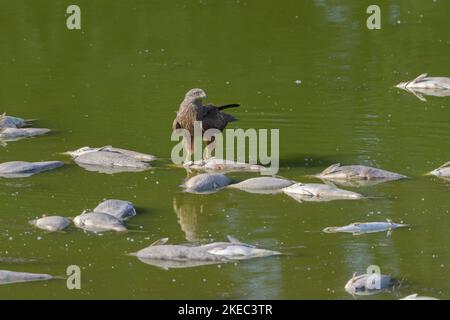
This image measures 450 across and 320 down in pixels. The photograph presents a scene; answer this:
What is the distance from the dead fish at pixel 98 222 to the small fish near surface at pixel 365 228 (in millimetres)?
1881

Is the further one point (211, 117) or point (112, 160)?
point (211, 117)

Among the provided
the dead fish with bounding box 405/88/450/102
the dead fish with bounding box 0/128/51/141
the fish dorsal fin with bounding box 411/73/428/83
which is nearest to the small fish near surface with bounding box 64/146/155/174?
the dead fish with bounding box 0/128/51/141

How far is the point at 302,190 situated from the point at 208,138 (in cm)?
175

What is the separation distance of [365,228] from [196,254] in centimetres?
170

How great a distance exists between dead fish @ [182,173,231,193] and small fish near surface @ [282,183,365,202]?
75cm

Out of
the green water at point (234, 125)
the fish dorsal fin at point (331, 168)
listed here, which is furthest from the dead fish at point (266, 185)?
the fish dorsal fin at point (331, 168)

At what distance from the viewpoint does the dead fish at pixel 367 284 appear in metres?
8.84

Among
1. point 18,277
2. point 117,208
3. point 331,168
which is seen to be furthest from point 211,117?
point 18,277

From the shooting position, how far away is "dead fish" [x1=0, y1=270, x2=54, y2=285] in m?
9.16

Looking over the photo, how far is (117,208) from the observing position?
10758mm

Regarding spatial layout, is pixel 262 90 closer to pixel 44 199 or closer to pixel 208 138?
pixel 208 138

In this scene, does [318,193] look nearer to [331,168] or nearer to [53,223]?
[331,168]

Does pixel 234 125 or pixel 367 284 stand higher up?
pixel 234 125

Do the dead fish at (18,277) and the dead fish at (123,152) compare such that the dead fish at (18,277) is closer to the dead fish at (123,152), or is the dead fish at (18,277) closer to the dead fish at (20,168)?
the dead fish at (20,168)
